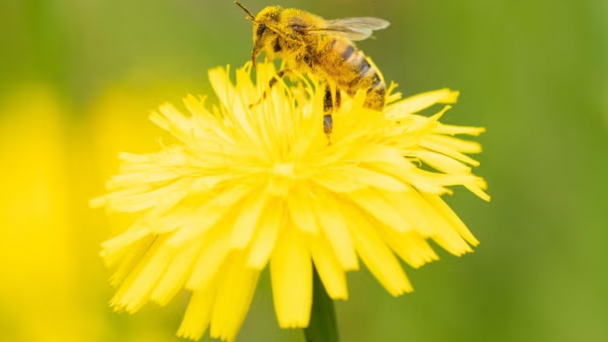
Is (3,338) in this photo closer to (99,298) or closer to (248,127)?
(99,298)

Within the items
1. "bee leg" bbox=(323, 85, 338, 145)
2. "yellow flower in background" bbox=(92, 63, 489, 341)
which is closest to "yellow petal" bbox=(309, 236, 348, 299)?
"yellow flower in background" bbox=(92, 63, 489, 341)

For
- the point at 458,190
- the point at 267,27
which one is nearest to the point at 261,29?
the point at 267,27

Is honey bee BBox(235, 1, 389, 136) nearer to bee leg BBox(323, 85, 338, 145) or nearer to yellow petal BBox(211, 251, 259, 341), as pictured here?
bee leg BBox(323, 85, 338, 145)

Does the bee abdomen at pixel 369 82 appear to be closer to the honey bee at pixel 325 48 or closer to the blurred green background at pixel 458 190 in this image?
the honey bee at pixel 325 48

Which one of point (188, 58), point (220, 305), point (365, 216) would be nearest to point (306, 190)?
point (365, 216)

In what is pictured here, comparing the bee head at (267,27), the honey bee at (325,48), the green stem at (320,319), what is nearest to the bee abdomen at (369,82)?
the honey bee at (325,48)
